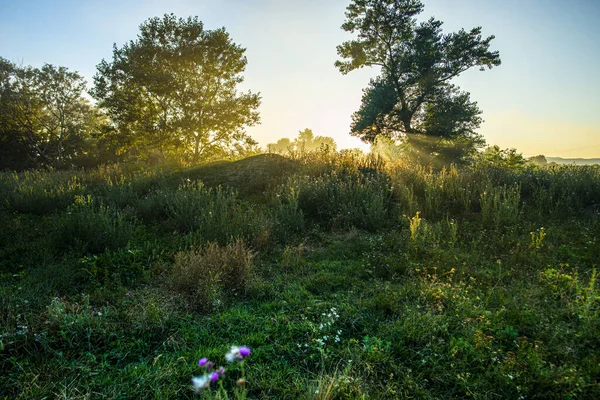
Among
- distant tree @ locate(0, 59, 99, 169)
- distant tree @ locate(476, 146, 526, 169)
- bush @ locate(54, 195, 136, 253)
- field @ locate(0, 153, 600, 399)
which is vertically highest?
distant tree @ locate(0, 59, 99, 169)

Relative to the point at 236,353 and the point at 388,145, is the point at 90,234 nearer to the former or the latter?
the point at 236,353

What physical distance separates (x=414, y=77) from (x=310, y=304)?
74.2 ft

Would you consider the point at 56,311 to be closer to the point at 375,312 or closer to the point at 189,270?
the point at 189,270

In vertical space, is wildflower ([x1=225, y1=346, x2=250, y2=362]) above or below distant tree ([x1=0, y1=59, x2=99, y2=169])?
below

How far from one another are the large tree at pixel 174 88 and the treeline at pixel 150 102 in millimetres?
62

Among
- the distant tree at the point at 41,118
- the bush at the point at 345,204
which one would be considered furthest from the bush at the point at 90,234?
the distant tree at the point at 41,118

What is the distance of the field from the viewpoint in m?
2.02

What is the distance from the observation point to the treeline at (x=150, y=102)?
20250 millimetres

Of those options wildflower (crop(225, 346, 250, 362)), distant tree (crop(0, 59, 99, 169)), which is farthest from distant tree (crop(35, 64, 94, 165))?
wildflower (crop(225, 346, 250, 362))

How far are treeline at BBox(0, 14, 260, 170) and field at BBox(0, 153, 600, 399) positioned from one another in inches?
648

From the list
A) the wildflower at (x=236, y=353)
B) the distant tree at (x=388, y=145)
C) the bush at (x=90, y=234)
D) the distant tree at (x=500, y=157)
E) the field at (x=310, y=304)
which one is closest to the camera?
the wildflower at (x=236, y=353)

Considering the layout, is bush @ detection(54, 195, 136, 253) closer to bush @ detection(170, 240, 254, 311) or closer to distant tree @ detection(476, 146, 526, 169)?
bush @ detection(170, 240, 254, 311)

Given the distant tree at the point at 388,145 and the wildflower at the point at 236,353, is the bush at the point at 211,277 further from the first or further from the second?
the distant tree at the point at 388,145

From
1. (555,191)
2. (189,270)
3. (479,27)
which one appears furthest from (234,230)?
(479,27)
